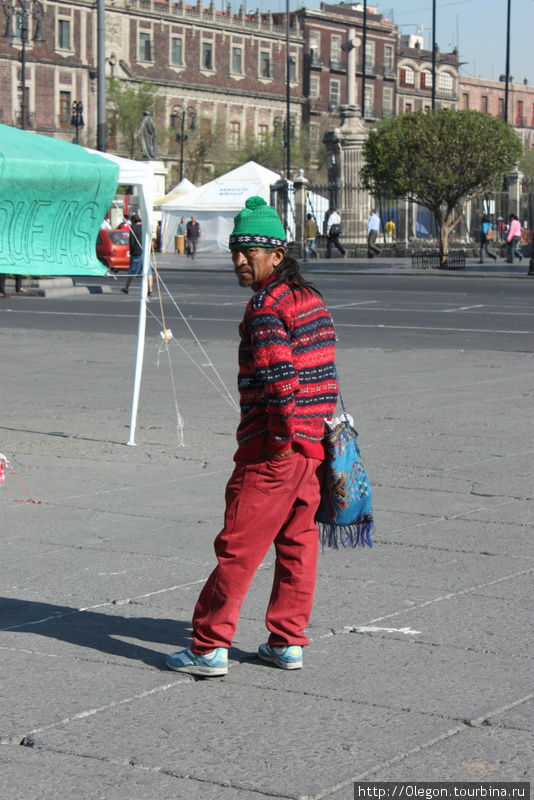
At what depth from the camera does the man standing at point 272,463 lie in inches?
173

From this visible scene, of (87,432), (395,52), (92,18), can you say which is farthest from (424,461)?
(395,52)

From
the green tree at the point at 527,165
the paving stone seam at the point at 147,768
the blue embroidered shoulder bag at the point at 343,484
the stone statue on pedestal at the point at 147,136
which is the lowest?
the paving stone seam at the point at 147,768

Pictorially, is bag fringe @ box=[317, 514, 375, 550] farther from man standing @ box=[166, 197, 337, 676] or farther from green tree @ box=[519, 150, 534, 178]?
green tree @ box=[519, 150, 534, 178]

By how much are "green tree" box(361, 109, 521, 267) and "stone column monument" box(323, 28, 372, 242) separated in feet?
29.7

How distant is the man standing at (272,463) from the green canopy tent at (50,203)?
13.0 ft

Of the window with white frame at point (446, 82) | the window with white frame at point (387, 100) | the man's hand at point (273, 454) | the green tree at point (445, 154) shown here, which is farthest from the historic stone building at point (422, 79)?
the man's hand at point (273, 454)

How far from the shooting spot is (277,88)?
10025 cm

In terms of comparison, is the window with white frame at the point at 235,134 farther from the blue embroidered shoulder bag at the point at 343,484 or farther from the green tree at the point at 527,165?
the blue embroidered shoulder bag at the point at 343,484

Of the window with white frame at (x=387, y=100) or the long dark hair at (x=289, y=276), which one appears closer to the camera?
the long dark hair at (x=289, y=276)

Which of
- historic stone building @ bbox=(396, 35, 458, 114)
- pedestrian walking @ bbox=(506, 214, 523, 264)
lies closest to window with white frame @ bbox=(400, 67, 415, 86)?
historic stone building @ bbox=(396, 35, 458, 114)

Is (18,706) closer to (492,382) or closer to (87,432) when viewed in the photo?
(87,432)

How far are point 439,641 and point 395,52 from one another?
110 m

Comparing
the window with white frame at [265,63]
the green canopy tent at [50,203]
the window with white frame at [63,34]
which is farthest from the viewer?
the window with white frame at [265,63]

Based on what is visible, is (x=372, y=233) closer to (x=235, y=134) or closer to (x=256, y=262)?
(x=256, y=262)
